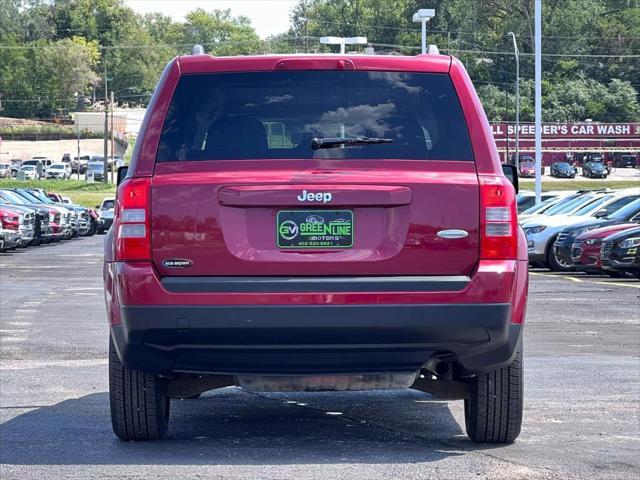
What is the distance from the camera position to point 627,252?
23797 millimetres

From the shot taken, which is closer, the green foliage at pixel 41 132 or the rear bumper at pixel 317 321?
the rear bumper at pixel 317 321

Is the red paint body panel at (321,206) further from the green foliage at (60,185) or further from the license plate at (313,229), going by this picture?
the green foliage at (60,185)

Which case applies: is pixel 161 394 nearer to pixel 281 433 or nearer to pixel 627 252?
pixel 281 433

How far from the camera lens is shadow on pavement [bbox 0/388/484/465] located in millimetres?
7285

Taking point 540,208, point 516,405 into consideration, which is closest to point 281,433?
point 516,405

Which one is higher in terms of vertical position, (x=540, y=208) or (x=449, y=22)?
(x=449, y=22)

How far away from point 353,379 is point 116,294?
1269mm

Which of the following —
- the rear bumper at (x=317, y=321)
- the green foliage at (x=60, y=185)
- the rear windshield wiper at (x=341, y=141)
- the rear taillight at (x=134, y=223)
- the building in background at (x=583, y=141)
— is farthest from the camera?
the building in background at (x=583, y=141)

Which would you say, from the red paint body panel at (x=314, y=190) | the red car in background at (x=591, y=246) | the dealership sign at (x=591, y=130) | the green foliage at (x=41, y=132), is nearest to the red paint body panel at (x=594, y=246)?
the red car in background at (x=591, y=246)

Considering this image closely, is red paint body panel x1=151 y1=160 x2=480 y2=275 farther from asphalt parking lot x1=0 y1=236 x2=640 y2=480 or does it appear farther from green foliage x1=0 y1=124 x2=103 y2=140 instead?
green foliage x1=0 y1=124 x2=103 y2=140

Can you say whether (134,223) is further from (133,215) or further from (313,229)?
(313,229)


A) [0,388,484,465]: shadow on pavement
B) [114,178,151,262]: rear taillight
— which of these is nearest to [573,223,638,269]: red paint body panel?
[0,388,484,465]: shadow on pavement

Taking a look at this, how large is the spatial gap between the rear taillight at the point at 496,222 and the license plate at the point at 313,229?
2.12 ft

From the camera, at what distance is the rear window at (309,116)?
279 inches
